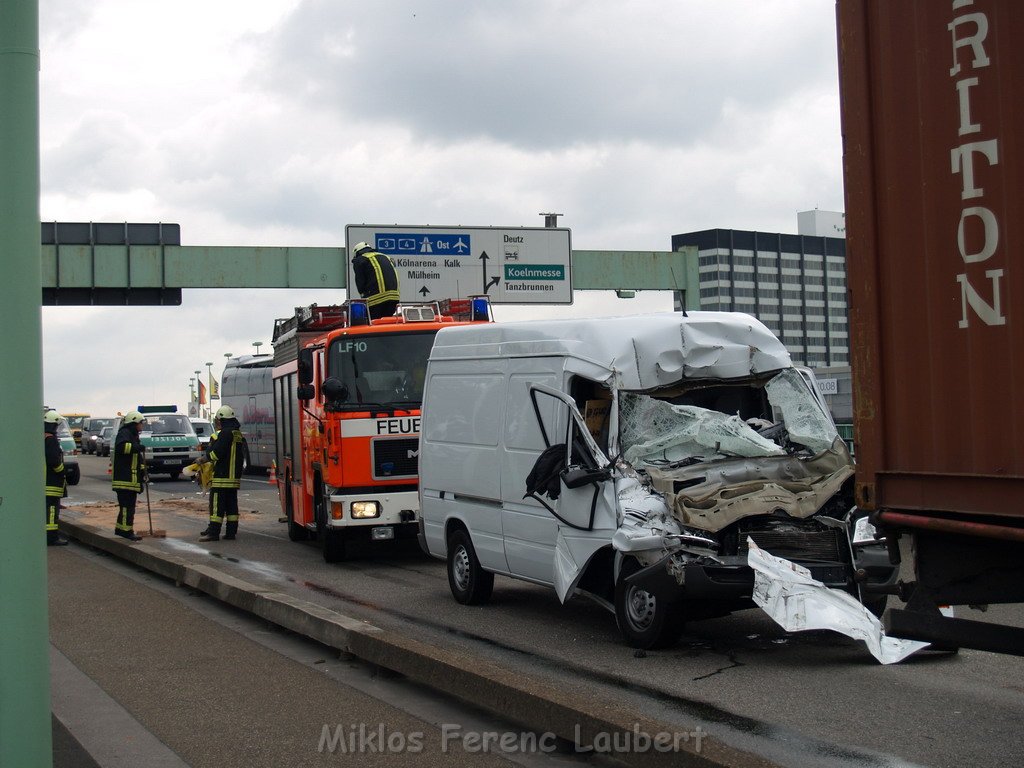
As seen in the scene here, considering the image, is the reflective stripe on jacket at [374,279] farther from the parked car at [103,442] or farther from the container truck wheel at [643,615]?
the parked car at [103,442]

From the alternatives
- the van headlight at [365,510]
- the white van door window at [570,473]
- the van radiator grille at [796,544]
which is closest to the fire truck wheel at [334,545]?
the van headlight at [365,510]

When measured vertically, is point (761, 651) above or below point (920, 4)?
below

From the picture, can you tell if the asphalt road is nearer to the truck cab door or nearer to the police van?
the truck cab door

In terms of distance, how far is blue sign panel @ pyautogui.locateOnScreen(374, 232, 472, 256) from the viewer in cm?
2980

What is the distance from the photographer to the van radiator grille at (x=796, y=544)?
8109 millimetres

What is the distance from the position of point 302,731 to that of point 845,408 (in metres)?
19.4

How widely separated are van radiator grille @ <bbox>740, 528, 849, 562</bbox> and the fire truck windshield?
665cm

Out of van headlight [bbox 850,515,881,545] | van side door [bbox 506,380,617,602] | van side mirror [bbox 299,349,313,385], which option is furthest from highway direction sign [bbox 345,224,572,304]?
van headlight [bbox 850,515,881,545]

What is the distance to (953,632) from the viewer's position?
505 centimetres

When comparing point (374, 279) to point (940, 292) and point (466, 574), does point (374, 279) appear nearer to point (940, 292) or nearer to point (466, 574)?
point (466, 574)

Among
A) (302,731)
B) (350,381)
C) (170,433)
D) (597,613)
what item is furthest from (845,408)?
(170,433)

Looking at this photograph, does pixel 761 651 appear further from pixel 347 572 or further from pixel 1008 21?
pixel 347 572

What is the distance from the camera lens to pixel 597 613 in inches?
411

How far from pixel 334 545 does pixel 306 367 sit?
2139 mm
